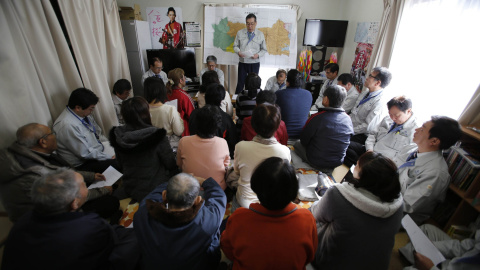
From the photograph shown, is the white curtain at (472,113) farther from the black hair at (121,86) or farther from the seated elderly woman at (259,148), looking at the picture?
the black hair at (121,86)

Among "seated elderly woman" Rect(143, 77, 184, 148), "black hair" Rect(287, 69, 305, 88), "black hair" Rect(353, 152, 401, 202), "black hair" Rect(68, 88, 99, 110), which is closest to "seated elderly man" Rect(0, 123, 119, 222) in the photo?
"black hair" Rect(68, 88, 99, 110)

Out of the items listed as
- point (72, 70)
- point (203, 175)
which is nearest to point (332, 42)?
point (203, 175)

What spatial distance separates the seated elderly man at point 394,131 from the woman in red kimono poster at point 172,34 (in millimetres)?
3974

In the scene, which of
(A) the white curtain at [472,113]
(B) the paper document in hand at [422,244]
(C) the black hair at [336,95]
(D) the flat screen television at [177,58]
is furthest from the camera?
(D) the flat screen television at [177,58]

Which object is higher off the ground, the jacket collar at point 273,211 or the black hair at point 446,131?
the black hair at point 446,131

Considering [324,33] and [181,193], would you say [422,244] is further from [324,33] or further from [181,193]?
[324,33]

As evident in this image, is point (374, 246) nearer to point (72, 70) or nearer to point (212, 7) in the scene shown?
point (72, 70)

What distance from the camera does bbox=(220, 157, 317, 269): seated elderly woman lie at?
0.89m

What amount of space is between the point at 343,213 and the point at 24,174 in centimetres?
205

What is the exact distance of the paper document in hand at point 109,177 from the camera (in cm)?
188

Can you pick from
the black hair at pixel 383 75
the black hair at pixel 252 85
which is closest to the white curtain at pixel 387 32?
the black hair at pixel 383 75

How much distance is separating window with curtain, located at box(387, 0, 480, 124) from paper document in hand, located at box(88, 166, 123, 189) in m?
3.36

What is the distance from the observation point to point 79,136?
197cm

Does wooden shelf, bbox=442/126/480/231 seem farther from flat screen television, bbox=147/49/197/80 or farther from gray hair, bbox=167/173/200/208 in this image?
flat screen television, bbox=147/49/197/80
